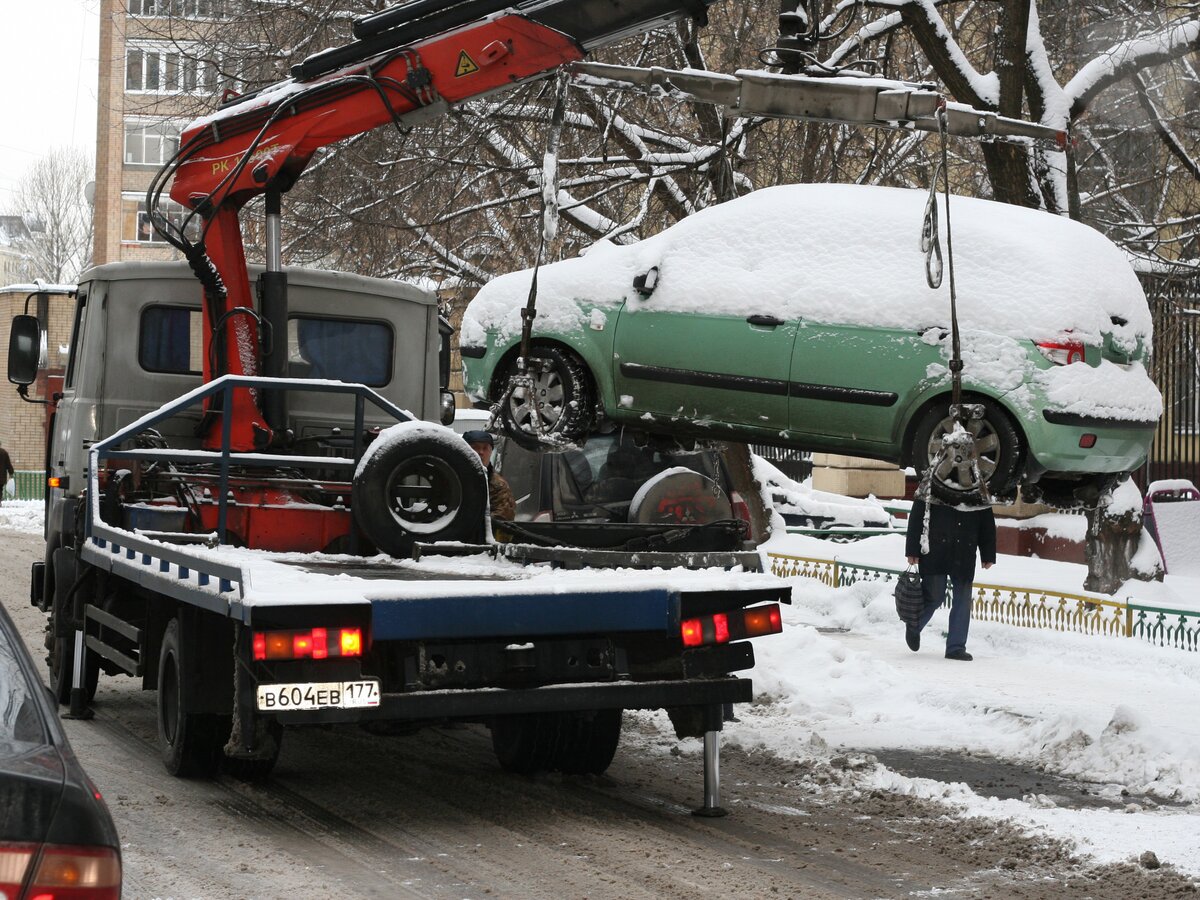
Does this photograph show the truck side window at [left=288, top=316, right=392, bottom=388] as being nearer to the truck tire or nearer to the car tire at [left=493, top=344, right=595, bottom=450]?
the car tire at [left=493, top=344, right=595, bottom=450]

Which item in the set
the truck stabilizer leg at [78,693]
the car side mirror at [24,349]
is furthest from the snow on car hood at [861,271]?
the truck stabilizer leg at [78,693]

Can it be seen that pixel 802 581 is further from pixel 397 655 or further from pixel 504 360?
pixel 397 655

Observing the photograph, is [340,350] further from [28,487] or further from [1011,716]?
[28,487]

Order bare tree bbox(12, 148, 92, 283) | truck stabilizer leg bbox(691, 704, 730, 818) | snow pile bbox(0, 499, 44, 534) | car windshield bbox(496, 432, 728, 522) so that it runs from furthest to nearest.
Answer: bare tree bbox(12, 148, 92, 283) < snow pile bbox(0, 499, 44, 534) < car windshield bbox(496, 432, 728, 522) < truck stabilizer leg bbox(691, 704, 730, 818)

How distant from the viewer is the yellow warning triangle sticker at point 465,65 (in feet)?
27.9

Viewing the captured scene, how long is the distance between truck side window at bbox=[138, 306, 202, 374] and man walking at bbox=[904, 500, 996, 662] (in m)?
5.13

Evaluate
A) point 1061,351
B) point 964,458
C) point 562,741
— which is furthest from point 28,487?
point 1061,351

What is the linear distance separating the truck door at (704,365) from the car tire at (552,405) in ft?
0.77

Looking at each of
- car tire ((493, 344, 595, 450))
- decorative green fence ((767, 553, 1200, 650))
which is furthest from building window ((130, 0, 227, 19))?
car tire ((493, 344, 595, 450))

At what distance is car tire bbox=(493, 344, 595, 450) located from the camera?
9.03 meters

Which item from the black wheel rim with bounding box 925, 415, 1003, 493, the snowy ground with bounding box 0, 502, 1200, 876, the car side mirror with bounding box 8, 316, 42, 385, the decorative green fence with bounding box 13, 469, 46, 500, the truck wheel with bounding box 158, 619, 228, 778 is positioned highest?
the car side mirror with bounding box 8, 316, 42, 385

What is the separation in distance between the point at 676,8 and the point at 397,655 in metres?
3.99

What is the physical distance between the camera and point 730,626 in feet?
20.6

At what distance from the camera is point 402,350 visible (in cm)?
927
